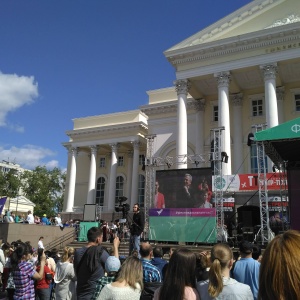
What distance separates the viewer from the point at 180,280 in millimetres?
2832

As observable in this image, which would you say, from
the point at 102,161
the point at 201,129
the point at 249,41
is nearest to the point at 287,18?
the point at 249,41

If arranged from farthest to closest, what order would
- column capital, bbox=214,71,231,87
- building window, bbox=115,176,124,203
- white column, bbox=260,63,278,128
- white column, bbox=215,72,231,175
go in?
building window, bbox=115,176,124,203
column capital, bbox=214,71,231,87
white column, bbox=215,72,231,175
white column, bbox=260,63,278,128

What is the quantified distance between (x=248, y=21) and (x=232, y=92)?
532 centimetres

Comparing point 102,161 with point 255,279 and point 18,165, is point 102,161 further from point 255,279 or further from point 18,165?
point 18,165

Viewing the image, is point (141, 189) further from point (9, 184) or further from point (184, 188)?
point (9, 184)

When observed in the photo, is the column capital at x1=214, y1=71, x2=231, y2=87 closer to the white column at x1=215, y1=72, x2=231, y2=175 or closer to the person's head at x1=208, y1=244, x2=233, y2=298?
the white column at x1=215, y1=72, x2=231, y2=175

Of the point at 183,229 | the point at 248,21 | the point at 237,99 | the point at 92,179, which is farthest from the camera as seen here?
the point at 92,179

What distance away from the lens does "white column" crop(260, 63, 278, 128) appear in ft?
71.1

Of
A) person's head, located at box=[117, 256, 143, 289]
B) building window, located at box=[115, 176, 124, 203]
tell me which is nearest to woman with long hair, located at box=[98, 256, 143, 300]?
person's head, located at box=[117, 256, 143, 289]

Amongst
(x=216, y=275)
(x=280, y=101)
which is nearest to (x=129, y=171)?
(x=280, y=101)

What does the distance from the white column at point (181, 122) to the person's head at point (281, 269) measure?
21.9 m

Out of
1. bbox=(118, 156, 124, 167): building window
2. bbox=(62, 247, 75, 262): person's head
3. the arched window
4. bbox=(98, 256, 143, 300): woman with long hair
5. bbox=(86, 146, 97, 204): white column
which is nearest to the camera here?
bbox=(98, 256, 143, 300): woman with long hair

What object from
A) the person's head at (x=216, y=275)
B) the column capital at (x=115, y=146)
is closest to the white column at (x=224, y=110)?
the column capital at (x=115, y=146)

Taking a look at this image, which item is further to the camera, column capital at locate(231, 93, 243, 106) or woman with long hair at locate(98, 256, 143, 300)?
column capital at locate(231, 93, 243, 106)
